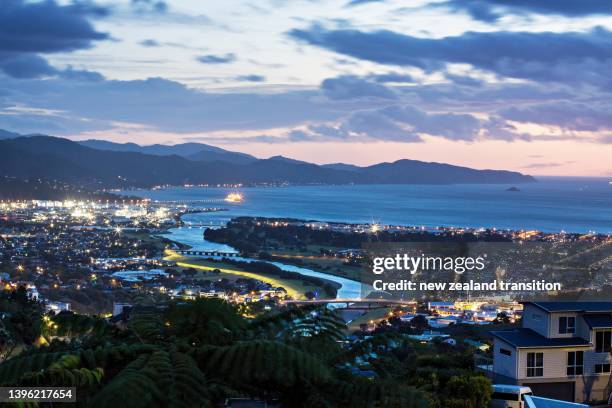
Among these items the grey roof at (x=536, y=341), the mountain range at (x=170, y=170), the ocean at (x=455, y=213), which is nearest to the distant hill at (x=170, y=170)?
the mountain range at (x=170, y=170)

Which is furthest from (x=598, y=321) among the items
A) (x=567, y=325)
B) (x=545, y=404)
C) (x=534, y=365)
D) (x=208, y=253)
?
(x=208, y=253)

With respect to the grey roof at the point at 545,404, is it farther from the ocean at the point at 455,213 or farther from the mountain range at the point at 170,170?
the mountain range at the point at 170,170

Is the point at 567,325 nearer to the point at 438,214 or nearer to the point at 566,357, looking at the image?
the point at 566,357

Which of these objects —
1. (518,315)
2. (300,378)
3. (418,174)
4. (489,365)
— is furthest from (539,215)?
(418,174)

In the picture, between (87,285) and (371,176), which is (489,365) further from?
(371,176)

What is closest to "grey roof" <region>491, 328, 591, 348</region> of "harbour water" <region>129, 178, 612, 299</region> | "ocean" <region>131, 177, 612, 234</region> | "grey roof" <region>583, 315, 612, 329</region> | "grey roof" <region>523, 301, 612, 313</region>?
Result: "grey roof" <region>583, 315, 612, 329</region>
